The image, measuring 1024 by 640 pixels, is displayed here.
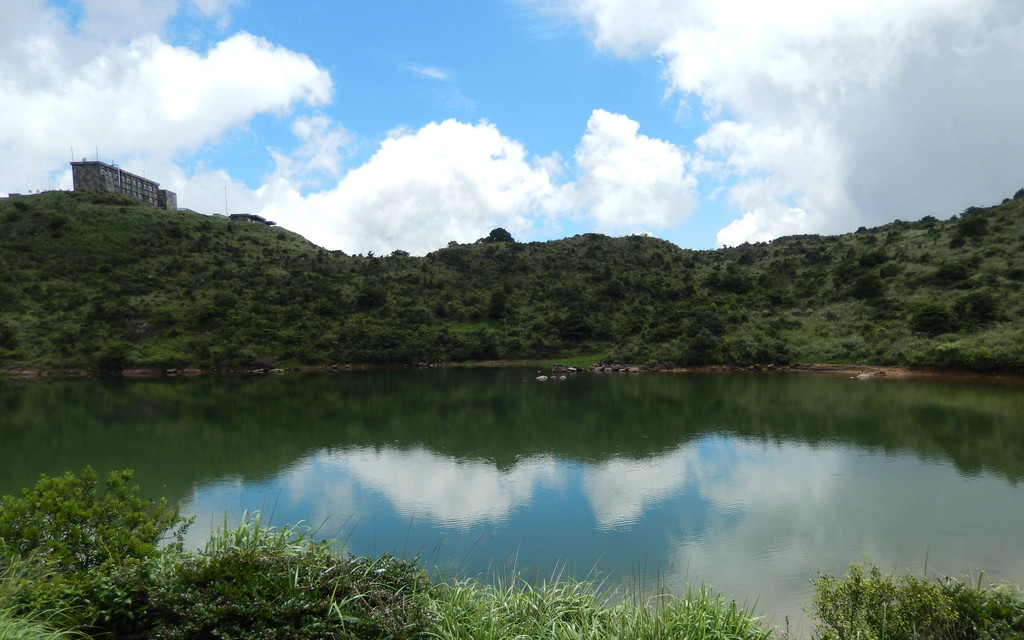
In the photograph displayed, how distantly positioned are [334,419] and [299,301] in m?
Result: 34.1

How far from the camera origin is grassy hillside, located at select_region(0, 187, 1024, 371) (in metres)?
39.7

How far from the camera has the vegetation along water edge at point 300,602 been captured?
4195mm

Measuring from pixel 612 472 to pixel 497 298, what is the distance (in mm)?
41150

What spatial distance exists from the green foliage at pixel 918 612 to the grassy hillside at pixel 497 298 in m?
32.5

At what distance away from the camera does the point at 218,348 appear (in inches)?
1823

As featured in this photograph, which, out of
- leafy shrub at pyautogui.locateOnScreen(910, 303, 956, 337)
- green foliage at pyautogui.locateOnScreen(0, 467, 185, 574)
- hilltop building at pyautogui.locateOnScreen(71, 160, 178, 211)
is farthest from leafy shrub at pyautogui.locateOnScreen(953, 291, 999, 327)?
hilltop building at pyautogui.locateOnScreen(71, 160, 178, 211)

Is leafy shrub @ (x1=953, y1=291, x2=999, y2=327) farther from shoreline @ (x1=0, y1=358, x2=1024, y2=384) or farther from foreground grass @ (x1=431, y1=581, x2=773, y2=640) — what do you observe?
foreground grass @ (x1=431, y1=581, x2=773, y2=640)

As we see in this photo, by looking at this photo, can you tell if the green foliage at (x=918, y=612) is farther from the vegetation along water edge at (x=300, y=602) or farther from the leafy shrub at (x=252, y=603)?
the leafy shrub at (x=252, y=603)

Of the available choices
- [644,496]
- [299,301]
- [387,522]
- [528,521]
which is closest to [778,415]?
[644,496]

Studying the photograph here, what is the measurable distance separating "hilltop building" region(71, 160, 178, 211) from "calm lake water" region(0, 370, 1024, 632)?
259 ft

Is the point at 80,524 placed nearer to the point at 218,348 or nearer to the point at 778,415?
the point at 778,415

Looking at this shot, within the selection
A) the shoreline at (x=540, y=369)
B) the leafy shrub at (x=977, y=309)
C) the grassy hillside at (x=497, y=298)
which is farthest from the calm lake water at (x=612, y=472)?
the grassy hillside at (x=497, y=298)

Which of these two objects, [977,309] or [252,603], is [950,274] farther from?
[252,603]

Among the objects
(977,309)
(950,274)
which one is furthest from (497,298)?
(977,309)
